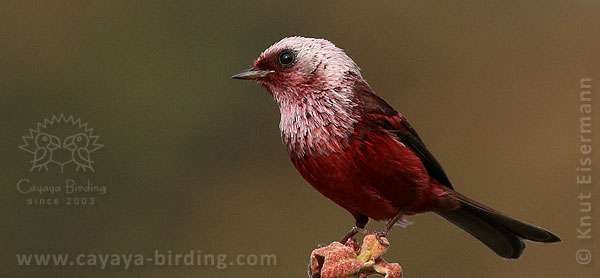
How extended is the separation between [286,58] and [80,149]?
224 inches

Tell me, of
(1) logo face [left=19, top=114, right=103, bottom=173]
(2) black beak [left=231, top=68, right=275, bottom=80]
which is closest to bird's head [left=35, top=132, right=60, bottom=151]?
(1) logo face [left=19, top=114, right=103, bottom=173]

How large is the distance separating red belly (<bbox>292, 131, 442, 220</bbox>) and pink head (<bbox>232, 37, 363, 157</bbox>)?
7 centimetres

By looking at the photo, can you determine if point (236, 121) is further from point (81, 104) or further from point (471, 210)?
point (471, 210)

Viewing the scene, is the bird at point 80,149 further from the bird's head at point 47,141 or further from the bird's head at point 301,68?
the bird's head at point 301,68

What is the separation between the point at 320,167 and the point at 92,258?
7.04 m

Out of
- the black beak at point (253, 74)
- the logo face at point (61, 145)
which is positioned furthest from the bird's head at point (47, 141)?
the black beak at point (253, 74)

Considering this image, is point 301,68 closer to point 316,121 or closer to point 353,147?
point 316,121

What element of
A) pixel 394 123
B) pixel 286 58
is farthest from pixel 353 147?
pixel 286 58

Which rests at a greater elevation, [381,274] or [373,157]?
[373,157]

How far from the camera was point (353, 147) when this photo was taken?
15.2 ft

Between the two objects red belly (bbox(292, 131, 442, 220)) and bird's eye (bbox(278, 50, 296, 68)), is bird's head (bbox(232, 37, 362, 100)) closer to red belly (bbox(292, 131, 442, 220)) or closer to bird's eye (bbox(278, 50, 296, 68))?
bird's eye (bbox(278, 50, 296, 68))

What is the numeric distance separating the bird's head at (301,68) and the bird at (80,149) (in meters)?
5.06

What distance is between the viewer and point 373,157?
4738mm

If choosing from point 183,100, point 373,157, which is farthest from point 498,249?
point 183,100
